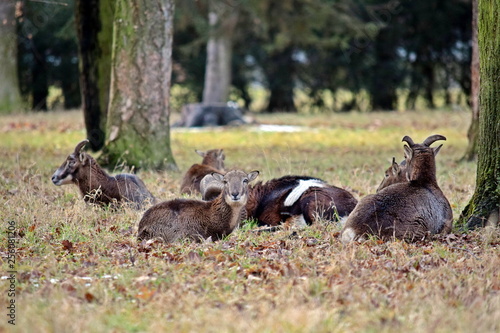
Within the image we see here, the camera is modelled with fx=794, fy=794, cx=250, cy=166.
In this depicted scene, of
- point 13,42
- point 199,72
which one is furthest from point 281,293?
point 199,72

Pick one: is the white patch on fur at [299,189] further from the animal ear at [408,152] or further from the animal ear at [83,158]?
the animal ear at [83,158]

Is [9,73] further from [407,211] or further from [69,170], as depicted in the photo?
[407,211]

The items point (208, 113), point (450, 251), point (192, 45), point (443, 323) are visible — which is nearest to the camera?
point (443, 323)

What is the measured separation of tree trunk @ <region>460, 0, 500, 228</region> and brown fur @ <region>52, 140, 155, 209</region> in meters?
4.26

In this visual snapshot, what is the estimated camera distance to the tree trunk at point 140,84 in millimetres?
14242

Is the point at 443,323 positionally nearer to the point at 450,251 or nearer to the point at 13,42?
the point at 450,251

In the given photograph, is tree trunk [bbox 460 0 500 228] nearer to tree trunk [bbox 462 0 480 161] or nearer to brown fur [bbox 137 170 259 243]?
brown fur [bbox 137 170 259 243]

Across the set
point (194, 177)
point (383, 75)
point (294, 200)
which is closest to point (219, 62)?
point (383, 75)

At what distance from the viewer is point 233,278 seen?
270 inches

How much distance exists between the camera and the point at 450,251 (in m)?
7.86

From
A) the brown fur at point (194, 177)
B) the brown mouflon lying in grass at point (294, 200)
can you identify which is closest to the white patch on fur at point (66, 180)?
the brown fur at point (194, 177)

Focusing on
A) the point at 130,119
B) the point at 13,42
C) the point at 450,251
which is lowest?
the point at 450,251

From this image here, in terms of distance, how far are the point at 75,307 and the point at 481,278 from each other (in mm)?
3351

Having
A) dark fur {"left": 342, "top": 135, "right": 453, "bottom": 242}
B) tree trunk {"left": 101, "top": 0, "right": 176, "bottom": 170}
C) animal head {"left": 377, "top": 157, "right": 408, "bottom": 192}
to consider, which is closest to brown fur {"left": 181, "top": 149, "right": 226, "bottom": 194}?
tree trunk {"left": 101, "top": 0, "right": 176, "bottom": 170}
